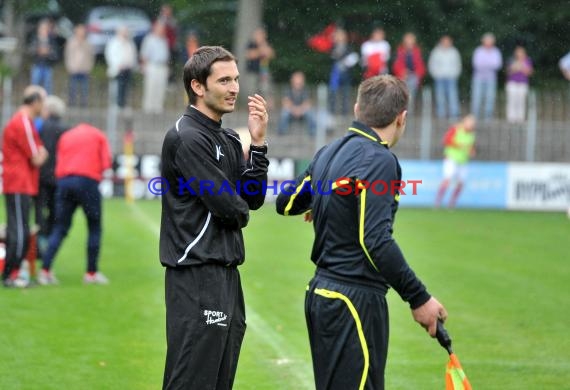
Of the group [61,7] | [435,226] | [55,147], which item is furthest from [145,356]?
[61,7]

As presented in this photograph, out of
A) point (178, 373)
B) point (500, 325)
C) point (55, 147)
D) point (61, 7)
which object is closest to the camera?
point (178, 373)

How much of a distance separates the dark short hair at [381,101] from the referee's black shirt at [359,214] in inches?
2.4

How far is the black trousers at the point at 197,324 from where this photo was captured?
5.48m

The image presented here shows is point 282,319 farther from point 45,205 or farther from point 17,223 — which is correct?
point 45,205

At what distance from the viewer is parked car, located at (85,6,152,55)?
3083 centimetres

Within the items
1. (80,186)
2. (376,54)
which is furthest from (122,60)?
(80,186)

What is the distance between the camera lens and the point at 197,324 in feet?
18.0

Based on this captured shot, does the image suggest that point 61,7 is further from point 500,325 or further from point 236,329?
point 236,329

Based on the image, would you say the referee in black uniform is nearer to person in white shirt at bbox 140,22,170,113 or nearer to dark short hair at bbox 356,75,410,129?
dark short hair at bbox 356,75,410,129

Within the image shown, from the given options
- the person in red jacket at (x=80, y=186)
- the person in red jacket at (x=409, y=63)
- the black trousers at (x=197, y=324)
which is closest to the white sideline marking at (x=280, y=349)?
the person in red jacket at (x=80, y=186)

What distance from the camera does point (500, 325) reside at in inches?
431

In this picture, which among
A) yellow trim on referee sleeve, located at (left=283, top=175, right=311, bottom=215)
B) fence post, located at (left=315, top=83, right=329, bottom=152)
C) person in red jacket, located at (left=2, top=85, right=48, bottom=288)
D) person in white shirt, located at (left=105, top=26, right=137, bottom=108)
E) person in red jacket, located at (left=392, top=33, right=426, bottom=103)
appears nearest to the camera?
yellow trim on referee sleeve, located at (left=283, top=175, right=311, bottom=215)

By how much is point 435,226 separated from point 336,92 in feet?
25.7

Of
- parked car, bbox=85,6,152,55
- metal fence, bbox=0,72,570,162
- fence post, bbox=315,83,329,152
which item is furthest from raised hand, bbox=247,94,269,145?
parked car, bbox=85,6,152,55
